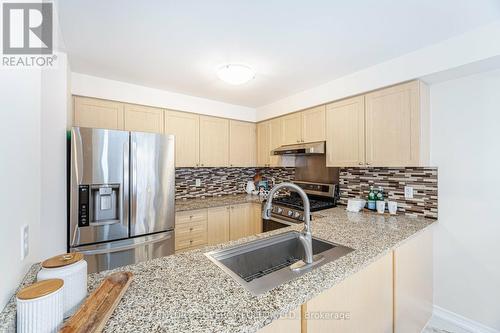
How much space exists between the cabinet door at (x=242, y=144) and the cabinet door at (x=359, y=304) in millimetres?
2469

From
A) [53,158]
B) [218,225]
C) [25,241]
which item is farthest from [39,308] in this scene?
[218,225]

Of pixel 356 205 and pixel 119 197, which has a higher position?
pixel 119 197

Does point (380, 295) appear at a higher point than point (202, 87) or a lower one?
lower

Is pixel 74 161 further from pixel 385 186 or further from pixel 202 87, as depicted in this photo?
pixel 385 186

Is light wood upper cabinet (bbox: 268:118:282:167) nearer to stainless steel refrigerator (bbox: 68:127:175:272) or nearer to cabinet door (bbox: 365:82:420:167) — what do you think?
cabinet door (bbox: 365:82:420:167)

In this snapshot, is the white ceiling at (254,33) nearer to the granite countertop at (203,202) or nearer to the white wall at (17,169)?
the white wall at (17,169)

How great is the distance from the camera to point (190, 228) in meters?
2.72

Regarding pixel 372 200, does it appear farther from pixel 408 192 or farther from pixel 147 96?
pixel 147 96

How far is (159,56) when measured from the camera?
1.96m

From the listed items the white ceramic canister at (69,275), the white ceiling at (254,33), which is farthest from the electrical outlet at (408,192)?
the white ceramic canister at (69,275)

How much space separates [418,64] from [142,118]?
2.88 metres

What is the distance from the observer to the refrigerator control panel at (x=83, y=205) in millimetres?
1849

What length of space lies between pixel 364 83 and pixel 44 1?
2.54 meters

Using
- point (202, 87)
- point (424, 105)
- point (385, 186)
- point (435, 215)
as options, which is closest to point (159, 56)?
point (202, 87)
